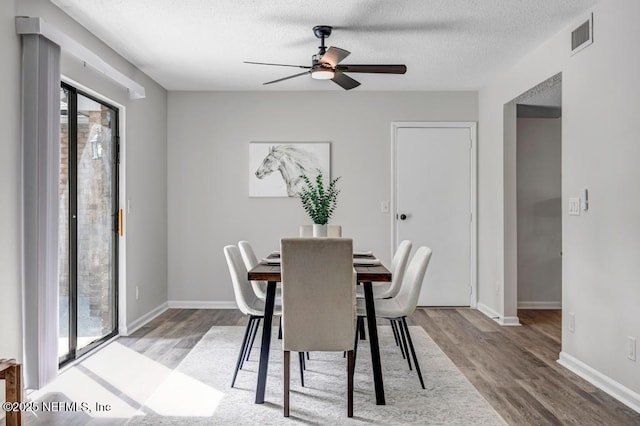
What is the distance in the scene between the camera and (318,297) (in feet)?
8.84

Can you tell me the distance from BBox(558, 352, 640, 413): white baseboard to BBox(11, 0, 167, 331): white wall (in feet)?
11.8

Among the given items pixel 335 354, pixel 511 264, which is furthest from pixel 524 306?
pixel 335 354

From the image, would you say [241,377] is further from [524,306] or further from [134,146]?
[524,306]

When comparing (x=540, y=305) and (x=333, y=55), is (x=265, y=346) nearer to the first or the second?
(x=333, y=55)

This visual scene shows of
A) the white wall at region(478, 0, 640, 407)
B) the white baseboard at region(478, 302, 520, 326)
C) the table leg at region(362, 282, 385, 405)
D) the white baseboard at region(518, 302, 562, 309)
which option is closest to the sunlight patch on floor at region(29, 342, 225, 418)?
the table leg at region(362, 282, 385, 405)

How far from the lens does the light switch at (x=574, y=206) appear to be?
137 inches

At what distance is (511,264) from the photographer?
4.99 m

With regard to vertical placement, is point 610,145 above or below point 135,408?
above

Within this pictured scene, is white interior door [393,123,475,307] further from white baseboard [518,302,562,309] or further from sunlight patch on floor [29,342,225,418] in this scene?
sunlight patch on floor [29,342,225,418]

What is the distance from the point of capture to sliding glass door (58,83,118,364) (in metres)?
3.62

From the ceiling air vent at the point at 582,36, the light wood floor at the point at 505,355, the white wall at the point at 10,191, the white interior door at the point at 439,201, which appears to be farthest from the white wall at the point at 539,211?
the white wall at the point at 10,191

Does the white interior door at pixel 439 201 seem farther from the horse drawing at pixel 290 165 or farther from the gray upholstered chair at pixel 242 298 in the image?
the gray upholstered chair at pixel 242 298

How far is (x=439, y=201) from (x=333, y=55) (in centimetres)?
290

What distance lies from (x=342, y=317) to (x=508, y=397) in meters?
1.14
